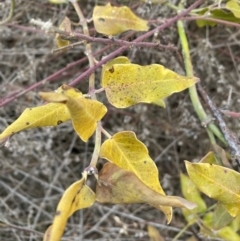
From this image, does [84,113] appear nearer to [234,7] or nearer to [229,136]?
[229,136]

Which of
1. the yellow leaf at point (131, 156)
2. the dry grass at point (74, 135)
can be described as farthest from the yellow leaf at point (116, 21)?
the dry grass at point (74, 135)

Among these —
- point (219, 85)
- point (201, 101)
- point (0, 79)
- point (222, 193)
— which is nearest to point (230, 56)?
point (219, 85)

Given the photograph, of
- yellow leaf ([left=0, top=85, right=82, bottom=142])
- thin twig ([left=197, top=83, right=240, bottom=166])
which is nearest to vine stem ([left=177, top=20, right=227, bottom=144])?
thin twig ([left=197, top=83, right=240, bottom=166])

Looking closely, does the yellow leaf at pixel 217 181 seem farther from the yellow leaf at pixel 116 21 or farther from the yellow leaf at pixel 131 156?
the yellow leaf at pixel 116 21

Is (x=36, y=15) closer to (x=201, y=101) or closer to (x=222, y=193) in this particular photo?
(x=201, y=101)

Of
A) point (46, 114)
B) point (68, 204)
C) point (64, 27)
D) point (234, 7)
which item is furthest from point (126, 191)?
point (234, 7)
